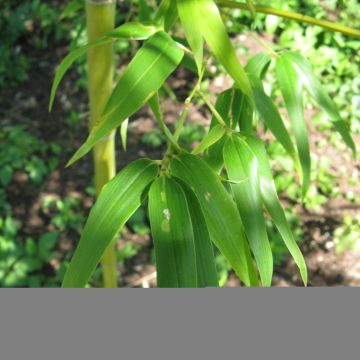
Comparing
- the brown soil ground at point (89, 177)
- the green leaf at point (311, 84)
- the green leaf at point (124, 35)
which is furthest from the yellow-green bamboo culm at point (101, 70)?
the brown soil ground at point (89, 177)

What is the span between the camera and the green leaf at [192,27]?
712mm

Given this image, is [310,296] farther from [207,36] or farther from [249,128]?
[249,128]

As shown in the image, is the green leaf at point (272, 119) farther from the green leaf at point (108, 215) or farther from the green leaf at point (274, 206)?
the green leaf at point (108, 215)

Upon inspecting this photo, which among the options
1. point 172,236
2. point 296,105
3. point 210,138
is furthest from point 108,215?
point 296,105

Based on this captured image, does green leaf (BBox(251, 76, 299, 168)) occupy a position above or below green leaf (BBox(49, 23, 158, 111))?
below

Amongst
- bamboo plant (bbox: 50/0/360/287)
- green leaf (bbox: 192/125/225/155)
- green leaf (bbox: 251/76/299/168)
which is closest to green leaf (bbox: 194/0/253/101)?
bamboo plant (bbox: 50/0/360/287)

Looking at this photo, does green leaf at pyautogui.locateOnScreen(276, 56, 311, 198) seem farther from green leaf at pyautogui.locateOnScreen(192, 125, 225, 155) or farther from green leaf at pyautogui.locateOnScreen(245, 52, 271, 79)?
green leaf at pyautogui.locateOnScreen(192, 125, 225, 155)

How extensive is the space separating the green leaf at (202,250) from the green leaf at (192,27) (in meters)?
0.19

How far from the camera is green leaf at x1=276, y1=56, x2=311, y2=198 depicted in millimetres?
1007

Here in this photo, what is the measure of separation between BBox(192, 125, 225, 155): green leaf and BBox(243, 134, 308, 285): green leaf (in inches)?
2.0

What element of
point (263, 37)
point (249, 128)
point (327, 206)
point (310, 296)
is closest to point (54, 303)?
point (310, 296)

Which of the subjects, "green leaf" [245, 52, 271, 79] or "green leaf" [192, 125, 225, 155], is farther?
"green leaf" [245, 52, 271, 79]

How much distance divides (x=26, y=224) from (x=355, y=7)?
218 centimetres

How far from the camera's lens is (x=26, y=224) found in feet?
7.69
